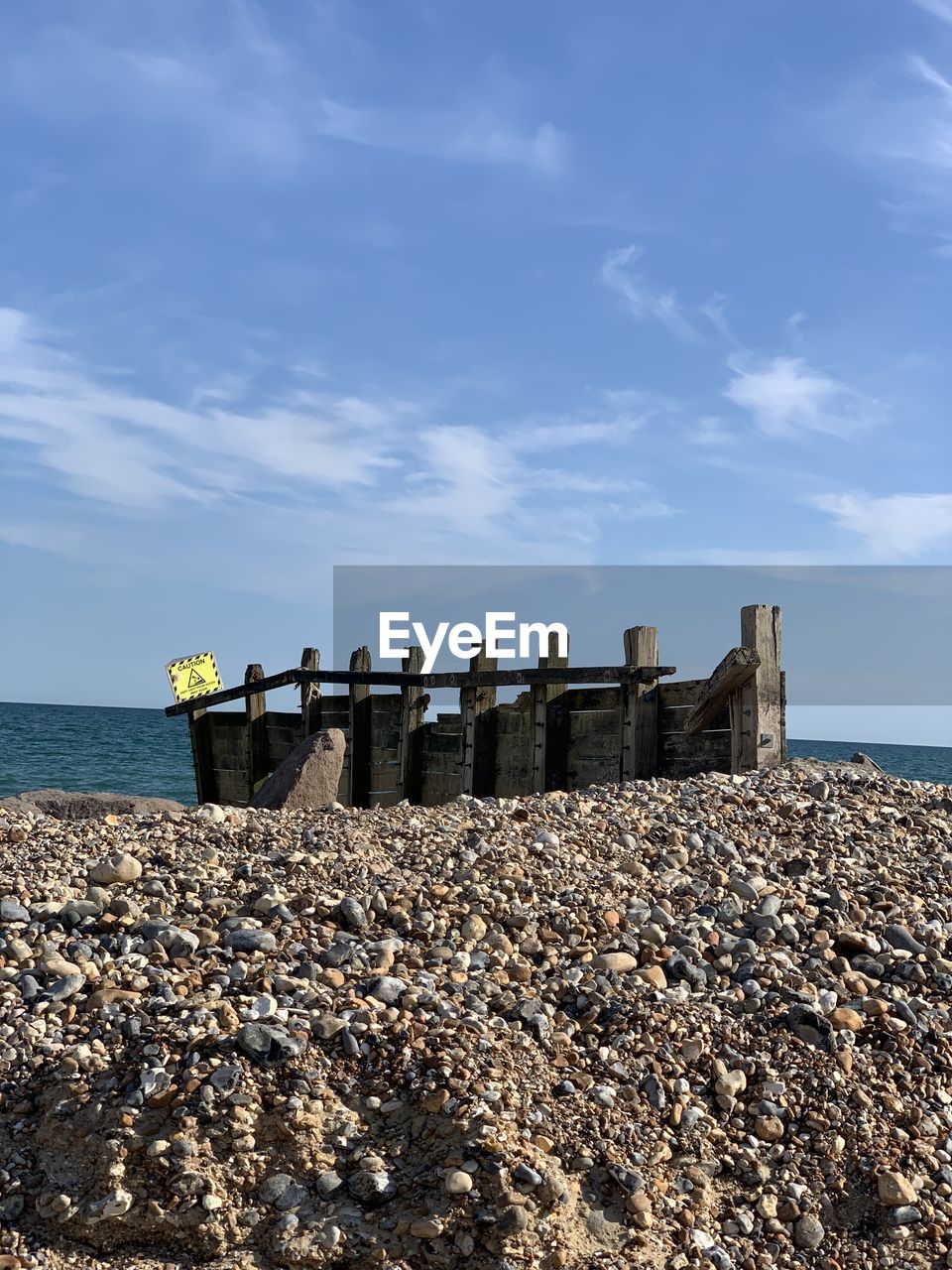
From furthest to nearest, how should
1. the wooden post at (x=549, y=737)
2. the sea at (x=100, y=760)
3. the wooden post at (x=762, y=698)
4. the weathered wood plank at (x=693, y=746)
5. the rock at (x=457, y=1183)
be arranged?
the sea at (x=100, y=760) < the wooden post at (x=549, y=737) < the weathered wood plank at (x=693, y=746) < the wooden post at (x=762, y=698) < the rock at (x=457, y=1183)

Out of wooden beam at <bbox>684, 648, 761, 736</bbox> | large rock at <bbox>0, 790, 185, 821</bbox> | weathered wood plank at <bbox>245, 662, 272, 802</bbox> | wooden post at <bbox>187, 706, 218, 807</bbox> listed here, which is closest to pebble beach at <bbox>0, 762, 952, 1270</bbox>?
wooden beam at <bbox>684, 648, 761, 736</bbox>

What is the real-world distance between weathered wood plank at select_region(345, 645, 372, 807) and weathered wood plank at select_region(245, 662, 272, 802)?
99.2 inches

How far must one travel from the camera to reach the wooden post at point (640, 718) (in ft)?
37.2

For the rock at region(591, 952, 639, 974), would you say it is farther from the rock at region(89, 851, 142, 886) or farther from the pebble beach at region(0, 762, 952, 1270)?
the rock at region(89, 851, 142, 886)

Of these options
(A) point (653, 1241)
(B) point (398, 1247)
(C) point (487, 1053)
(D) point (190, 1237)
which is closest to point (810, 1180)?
(A) point (653, 1241)

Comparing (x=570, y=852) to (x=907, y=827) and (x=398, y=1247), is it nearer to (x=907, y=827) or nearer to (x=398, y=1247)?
(x=907, y=827)

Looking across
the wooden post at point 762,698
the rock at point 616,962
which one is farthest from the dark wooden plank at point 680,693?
the rock at point 616,962

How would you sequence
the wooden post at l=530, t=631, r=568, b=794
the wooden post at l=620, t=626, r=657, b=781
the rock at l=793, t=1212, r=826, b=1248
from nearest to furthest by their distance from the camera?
the rock at l=793, t=1212, r=826, b=1248 < the wooden post at l=620, t=626, r=657, b=781 < the wooden post at l=530, t=631, r=568, b=794

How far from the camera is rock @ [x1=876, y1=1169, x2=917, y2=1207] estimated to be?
4195 mm

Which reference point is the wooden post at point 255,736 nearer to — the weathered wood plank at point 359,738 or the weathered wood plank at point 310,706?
the weathered wood plank at point 310,706

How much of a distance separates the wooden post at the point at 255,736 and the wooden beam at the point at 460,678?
200mm

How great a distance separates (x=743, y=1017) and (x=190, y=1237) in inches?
96.6

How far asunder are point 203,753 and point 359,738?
4.09 meters

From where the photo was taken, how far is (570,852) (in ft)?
22.4
